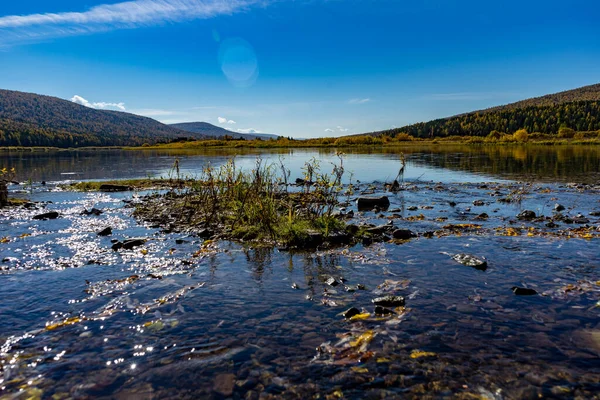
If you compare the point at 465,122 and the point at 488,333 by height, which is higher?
the point at 465,122

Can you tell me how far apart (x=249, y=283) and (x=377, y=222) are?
7397 mm

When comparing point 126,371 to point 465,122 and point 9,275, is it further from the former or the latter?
point 465,122

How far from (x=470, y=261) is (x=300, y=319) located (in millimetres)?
5051

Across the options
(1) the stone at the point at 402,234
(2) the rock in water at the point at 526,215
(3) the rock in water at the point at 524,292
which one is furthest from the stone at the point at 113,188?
(3) the rock in water at the point at 524,292

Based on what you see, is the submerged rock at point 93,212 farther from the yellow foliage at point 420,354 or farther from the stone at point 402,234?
the yellow foliage at point 420,354

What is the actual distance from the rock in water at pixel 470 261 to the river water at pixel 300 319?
18cm

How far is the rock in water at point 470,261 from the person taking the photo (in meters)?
8.94

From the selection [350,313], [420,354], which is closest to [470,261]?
[350,313]

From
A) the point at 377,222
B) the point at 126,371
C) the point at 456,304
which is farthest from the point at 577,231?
the point at 126,371

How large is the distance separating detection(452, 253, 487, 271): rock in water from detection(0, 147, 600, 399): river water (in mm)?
179

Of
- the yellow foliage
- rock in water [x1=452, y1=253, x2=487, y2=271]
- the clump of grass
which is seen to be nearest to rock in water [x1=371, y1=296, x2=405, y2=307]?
the yellow foliage

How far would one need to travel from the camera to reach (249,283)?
27.6 feet

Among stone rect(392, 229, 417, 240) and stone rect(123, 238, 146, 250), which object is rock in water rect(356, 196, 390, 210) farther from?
stone rect(123, 238, 146, 250)

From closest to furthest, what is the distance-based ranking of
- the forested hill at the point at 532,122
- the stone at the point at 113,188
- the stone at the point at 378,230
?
the stone at the point at 378,230 → the stone at the point at 113,188 → the forested hill at the point at 532,122
